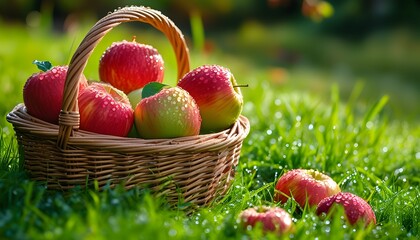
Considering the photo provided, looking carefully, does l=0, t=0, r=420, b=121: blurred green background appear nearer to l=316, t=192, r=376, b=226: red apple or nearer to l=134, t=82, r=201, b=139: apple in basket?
l=134, t=82, r=201, b=139: apple in basket

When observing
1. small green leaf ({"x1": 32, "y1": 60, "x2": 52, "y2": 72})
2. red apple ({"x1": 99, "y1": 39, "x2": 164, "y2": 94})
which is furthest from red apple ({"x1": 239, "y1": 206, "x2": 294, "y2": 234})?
small green leaf ({"x1": 32, "y1": 60, "x2": 52, "y2": 72})

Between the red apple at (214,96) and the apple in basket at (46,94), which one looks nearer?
the apple in basket at (46,94)

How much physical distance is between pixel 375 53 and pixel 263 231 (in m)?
5.56

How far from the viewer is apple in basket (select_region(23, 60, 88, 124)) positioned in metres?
2.21

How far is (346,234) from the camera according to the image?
197cm

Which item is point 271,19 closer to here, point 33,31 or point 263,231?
point 33,31

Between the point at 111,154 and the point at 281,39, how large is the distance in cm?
596

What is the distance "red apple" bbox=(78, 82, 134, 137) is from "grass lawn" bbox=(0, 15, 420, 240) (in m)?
0.20

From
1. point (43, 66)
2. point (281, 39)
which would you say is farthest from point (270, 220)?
point (281, 39)

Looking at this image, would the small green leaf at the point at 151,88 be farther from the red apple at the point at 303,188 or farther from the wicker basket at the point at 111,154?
the red apple at the point at 303,188

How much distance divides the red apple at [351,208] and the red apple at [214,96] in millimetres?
437

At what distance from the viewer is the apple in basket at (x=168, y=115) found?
7.11 ft

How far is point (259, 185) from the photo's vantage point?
2707 millimetres

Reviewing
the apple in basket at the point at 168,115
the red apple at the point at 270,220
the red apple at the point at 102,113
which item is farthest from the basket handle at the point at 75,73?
the red apple at the point at 270,220
